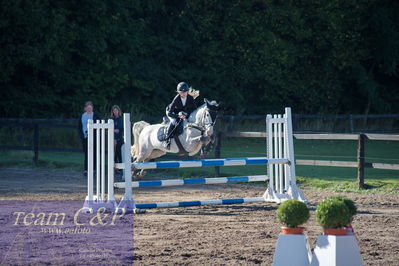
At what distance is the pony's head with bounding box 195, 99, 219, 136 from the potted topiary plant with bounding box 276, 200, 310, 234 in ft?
19.8

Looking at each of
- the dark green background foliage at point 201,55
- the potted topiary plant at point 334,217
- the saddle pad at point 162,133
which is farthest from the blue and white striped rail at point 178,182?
the dark green background foliage at point 201,55

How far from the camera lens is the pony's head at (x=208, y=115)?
12.0 metres

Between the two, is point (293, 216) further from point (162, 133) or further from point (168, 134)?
point (162, 133)

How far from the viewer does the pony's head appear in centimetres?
1201

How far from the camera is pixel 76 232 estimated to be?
8836mm

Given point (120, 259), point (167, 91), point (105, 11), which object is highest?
point (105, 11)

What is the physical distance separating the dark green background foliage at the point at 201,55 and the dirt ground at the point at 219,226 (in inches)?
503

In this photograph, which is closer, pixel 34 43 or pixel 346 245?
pixel 346 245

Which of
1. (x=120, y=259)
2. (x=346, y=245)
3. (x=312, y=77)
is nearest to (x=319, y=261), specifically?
(x=346, y=245)

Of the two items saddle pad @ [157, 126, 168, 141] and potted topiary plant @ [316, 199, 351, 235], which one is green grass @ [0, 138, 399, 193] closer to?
saddle pad @ [157, 126, 168, 141]

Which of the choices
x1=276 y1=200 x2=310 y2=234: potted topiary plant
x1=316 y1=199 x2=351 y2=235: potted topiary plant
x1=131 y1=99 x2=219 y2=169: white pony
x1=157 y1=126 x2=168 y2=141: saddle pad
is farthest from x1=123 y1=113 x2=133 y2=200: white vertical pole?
x1=316 y1=199 x2=351 y2=235: potted topiary plant

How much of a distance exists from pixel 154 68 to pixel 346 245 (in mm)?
26267

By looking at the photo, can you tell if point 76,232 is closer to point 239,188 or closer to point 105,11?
point 239,188

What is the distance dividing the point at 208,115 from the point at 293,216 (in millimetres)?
6313
